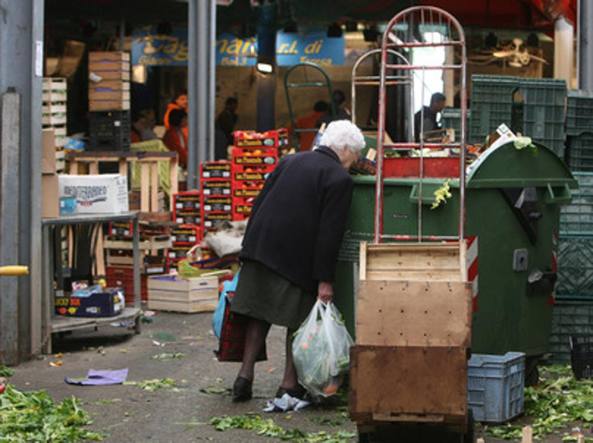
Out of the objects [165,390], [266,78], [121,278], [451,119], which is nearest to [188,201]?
[121,278]

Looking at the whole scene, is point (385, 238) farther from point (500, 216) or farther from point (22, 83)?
point (22, 83)

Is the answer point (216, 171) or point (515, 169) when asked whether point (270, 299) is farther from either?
point (216, 171)

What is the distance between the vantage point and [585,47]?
1493cm

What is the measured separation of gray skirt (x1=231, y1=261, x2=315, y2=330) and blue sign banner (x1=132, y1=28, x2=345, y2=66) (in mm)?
16879

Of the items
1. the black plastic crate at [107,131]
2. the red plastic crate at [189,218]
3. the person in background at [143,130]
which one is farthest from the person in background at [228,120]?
the red plastic crate at [189,218]

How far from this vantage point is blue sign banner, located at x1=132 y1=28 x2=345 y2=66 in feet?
84.6

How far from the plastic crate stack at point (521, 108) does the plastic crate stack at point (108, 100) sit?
7.96m

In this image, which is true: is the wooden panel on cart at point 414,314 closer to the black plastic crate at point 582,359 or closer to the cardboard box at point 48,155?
the black plastic crate at point 582,359

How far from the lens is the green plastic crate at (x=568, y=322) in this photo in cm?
1053

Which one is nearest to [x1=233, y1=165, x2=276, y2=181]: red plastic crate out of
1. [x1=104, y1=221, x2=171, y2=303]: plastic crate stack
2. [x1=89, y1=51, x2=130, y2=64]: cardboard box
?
[x1=104, y1=221, x2=171, y2=303]: plastic crate stack

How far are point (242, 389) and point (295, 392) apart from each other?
35 cm

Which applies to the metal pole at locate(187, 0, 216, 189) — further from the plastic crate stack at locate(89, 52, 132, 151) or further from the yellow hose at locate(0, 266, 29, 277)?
the yellow hose at locate(0, 266, 29, 277)

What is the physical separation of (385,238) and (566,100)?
125 inches

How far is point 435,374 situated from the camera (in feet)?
24.2
